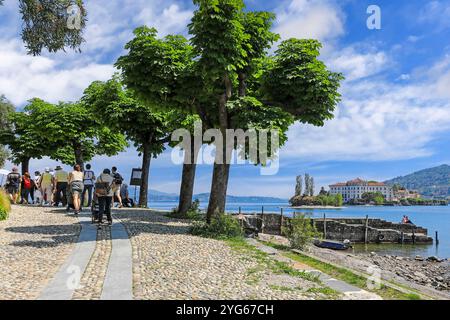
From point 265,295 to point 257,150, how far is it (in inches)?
360

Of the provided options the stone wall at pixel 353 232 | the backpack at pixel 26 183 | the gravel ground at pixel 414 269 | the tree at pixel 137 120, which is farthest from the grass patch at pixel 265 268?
the stone wall at pixel 353 232

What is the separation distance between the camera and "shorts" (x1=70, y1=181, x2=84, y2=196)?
17688 mm

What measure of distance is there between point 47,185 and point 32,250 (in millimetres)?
15273

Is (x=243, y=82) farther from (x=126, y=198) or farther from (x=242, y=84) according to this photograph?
(x=126, y=198)

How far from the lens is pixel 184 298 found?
6.24 m

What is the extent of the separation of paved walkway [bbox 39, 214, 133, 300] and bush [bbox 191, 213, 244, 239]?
8.36 feet

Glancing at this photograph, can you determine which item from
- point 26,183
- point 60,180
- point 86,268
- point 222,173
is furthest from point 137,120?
point 86,268

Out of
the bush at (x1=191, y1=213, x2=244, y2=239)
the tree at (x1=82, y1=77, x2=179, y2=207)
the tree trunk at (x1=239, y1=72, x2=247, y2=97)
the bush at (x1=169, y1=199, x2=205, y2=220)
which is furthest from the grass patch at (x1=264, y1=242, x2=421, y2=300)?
the tree at (x1=82, y1=77, x2=179, y2=207)

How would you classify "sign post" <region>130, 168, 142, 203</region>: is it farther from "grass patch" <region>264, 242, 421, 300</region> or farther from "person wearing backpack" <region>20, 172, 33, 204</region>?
"grass patch" <region>264, 242, 421, 300</region>

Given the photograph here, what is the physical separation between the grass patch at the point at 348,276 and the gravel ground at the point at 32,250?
18.8 ft

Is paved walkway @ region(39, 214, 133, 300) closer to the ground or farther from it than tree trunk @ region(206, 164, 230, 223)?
closer to the ground

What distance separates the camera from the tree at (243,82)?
15047 millimetres

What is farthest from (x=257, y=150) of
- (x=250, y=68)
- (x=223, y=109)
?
(x=250, y=68)
